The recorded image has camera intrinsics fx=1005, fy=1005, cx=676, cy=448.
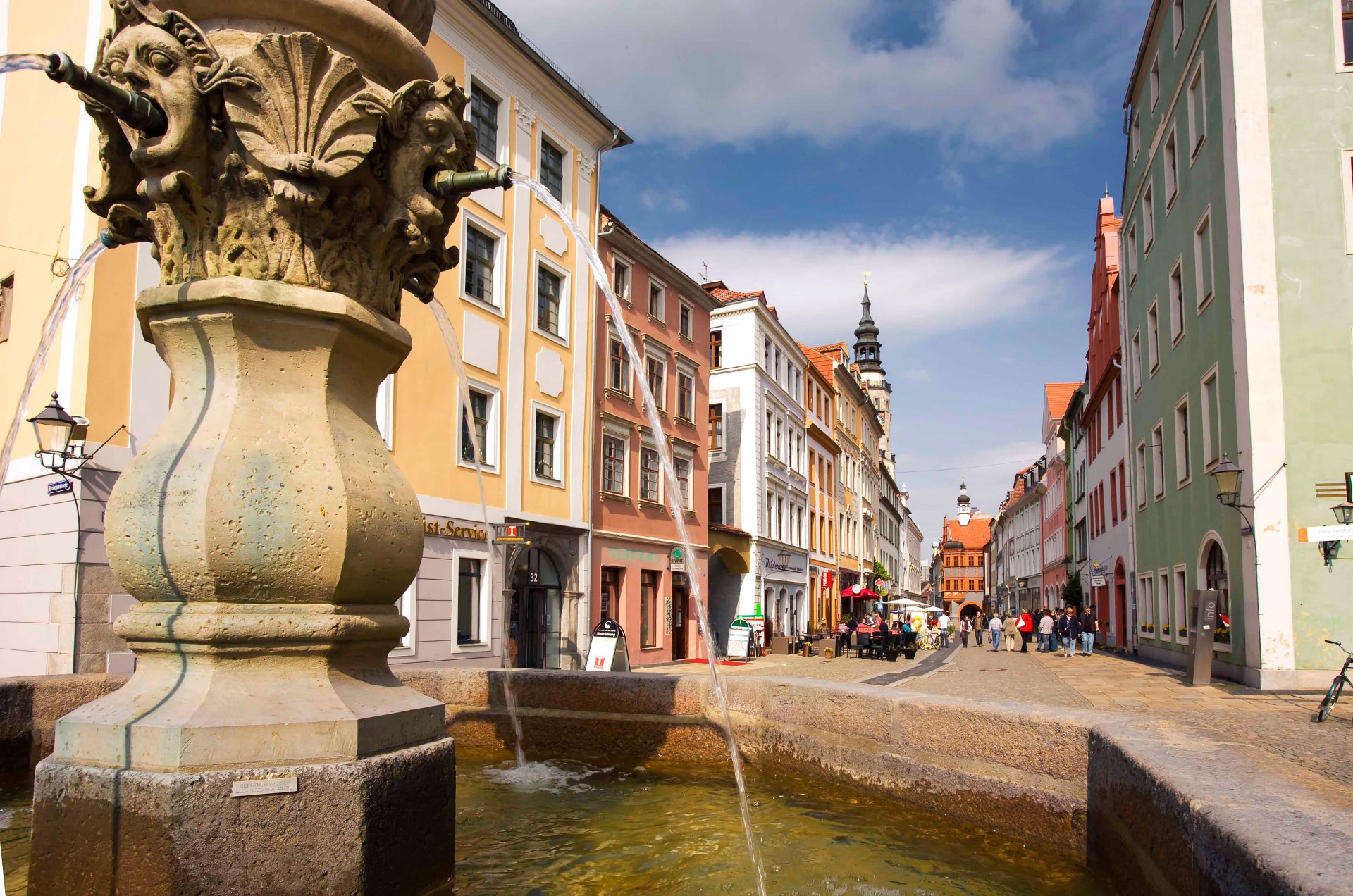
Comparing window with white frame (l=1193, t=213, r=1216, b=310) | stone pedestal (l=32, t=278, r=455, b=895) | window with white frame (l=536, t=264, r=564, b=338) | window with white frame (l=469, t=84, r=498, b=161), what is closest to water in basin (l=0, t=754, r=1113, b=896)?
stone pedestal (l=32, t=278, r=455, b=895)

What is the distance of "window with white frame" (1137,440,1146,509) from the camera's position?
88.2ft

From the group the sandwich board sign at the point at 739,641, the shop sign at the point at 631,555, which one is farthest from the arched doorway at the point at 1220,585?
the shop sign at the point at 631,555

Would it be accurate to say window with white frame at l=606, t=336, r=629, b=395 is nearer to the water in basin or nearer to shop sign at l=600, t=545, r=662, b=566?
shop sign at l=600, t=545, r=662, b=566

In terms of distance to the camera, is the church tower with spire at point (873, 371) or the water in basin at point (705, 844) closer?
the water in basin at point (705, 844)

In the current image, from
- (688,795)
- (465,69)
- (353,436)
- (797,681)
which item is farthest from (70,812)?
(465,69)

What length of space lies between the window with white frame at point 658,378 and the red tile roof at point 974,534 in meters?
128

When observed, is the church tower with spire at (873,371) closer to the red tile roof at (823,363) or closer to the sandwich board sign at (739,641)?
the red tile roof at (823,363)

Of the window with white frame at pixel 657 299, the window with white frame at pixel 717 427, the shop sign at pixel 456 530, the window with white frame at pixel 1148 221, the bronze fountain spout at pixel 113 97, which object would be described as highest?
the window with white frame at pixel 1148 221

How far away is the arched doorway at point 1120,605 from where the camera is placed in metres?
32.6

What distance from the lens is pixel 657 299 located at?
1126 inches

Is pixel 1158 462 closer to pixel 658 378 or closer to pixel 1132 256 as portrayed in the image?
pixel 1132 256

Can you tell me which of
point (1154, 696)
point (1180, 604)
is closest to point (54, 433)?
point (1154, 696)

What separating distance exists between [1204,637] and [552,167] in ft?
53.7

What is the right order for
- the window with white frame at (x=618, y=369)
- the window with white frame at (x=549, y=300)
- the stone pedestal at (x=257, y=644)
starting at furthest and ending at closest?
the window with white frame at (x=618, y=369), the window with white frame at (x=549, y=300), the stone pedestal at (x=257, y=644)
